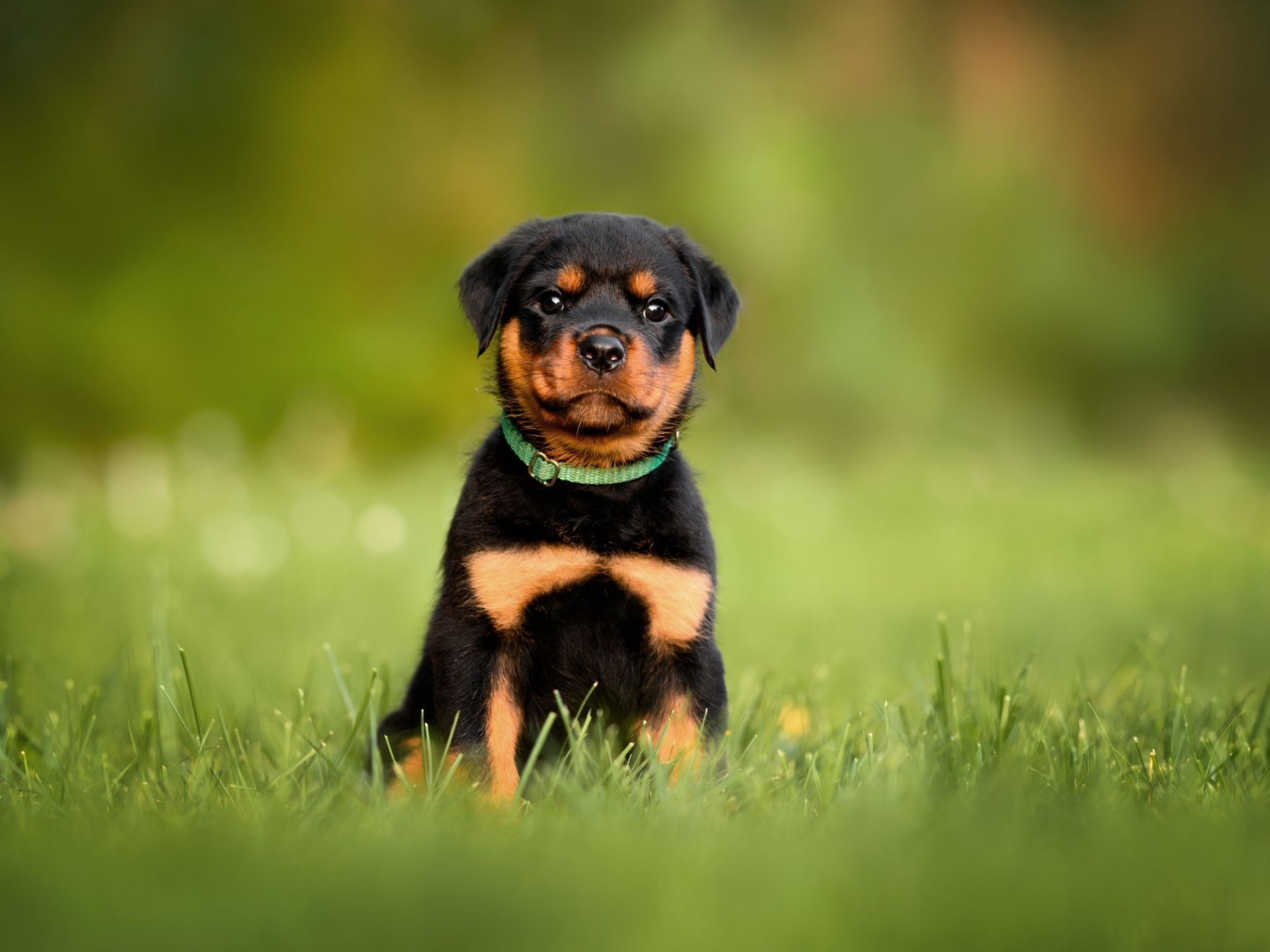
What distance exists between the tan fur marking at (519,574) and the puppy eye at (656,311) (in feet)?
2.02

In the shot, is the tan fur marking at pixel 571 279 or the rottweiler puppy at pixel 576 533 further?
the tan fur marking at pixel 571 279

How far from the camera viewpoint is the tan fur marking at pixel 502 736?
2639 millimetres

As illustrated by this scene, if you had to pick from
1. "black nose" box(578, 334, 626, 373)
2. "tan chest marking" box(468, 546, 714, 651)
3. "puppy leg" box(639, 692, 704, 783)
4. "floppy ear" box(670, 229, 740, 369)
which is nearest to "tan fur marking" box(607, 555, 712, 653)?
"tan chest marking" box(468, 546, 714, 651)

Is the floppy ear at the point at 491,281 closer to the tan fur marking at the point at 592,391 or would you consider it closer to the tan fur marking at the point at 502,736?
the tan fur marking at the point at 592,391

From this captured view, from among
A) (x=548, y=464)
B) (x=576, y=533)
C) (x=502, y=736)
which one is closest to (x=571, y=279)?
(x=548, y=464)

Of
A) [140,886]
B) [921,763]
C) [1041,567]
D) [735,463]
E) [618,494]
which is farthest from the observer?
[735,463]

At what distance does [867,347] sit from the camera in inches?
343

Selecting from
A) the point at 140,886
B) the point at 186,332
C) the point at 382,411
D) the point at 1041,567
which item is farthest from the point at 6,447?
the point at 140,886

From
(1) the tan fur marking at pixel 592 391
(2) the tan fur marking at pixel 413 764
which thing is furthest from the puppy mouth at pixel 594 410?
(2) the tan fur marking at pixel 413 764

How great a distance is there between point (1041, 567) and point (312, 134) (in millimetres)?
5137

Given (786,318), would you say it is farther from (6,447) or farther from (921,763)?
(921,763)

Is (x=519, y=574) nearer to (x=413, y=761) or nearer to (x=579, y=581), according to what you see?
(x=579, y=581)

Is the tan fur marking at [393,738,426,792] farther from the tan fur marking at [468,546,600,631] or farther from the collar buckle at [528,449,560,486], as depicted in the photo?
the collar buckle at [528,449,560,486]

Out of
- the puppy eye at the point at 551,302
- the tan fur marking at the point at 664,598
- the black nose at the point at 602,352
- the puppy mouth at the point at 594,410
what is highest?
the puppy eye at the point at 551,302
